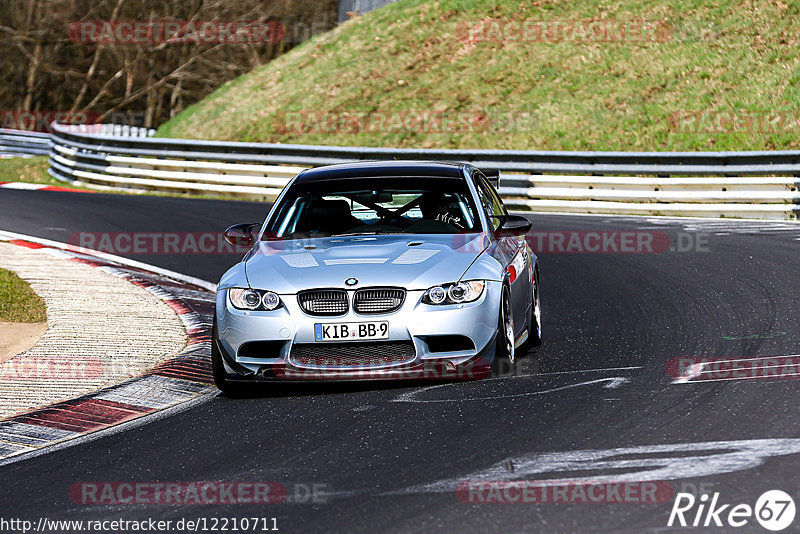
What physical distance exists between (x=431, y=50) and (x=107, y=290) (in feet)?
83.0

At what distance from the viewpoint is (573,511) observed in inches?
189

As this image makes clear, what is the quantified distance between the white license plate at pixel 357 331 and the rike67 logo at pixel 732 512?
283 cm

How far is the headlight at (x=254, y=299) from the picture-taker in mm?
7605

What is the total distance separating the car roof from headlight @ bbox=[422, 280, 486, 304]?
1659 mm

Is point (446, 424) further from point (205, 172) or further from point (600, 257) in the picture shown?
point (205, 172)

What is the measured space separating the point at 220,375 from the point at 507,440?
2.37m

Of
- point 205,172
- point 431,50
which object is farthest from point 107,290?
point 431,50
